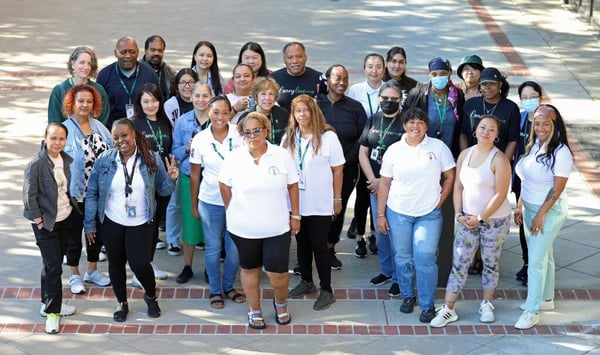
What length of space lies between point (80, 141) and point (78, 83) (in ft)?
3.11

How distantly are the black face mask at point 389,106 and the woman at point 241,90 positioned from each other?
1229mm

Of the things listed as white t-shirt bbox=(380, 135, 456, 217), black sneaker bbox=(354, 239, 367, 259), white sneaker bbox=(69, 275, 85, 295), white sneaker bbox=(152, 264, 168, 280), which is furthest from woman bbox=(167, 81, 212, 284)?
white t-shirt bbox=(380, 135, 456, 217)

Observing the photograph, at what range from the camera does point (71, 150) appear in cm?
814

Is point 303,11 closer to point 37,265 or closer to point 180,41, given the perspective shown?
point 180,41

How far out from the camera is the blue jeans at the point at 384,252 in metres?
8.46

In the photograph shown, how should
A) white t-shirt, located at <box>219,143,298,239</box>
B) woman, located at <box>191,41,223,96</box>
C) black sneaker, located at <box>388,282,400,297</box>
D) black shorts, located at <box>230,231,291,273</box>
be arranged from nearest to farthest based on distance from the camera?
white t-shirt, located at <box>219,143,298,239</box>
black shorts, located at <box>230,231,291,273</box>
black sneaker, located at <box>388,282,400,297</box>
woman, located at <box>191,41,223,96</box>

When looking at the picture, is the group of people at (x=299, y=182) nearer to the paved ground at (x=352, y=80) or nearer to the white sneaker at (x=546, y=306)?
the white sneaker at (x=546, y=306)

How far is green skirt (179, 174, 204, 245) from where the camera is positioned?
339 inches

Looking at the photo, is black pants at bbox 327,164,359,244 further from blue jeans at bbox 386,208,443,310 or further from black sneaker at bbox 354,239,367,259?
blue jeans at bbox 386,208,443,310

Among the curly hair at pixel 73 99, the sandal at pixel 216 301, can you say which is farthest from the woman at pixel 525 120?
the curly hair at pixel 73 99

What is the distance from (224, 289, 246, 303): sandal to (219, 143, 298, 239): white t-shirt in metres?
0.94

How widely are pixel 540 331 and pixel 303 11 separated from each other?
14.5 meters

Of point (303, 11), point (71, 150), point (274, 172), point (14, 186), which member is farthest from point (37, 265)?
point (303, 11)

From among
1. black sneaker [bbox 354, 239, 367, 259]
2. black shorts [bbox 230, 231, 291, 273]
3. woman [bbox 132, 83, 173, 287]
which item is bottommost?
black sneaker [bbox 354, 239, 367, 259]
